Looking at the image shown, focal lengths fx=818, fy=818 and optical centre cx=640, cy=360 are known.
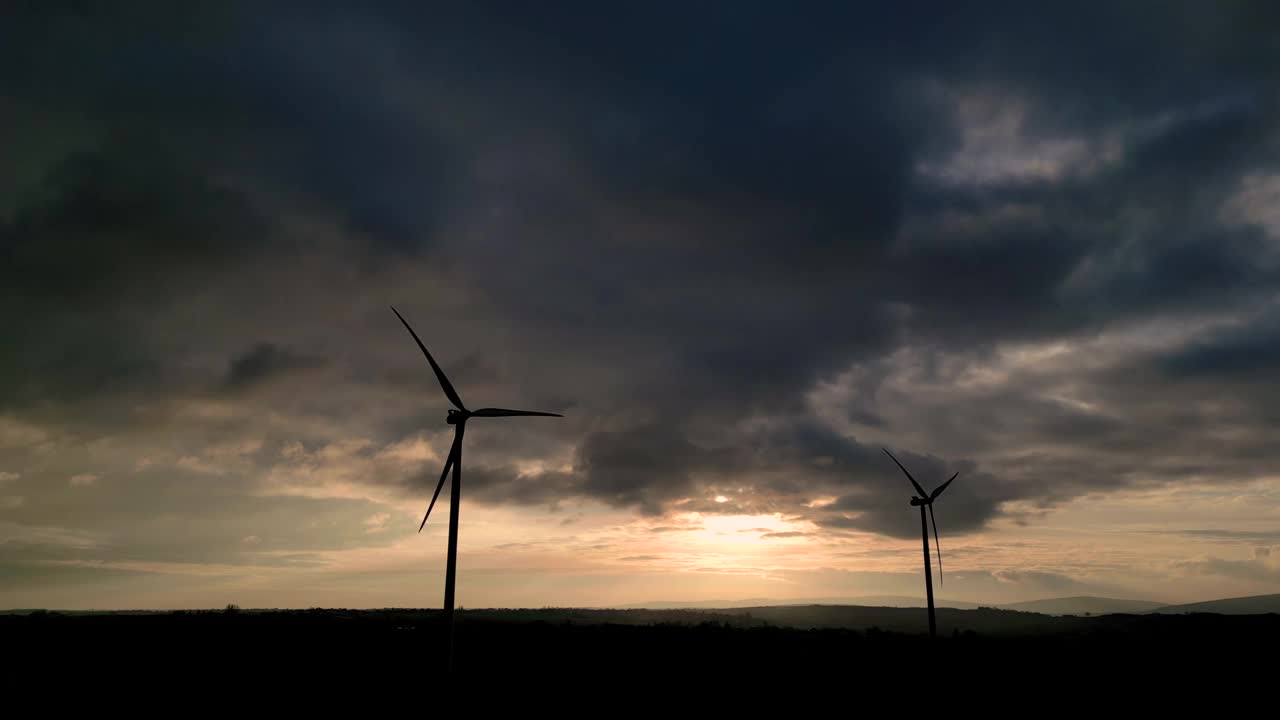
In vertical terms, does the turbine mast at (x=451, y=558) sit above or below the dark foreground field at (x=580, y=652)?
above

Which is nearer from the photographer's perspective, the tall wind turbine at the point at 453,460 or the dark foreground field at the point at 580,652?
the tall wind turbine at the point at 453,460

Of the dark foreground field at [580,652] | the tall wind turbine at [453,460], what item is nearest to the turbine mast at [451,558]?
the tall wind turbine at [453,460]

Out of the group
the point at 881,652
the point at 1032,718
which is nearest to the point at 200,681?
the point at 1032,718

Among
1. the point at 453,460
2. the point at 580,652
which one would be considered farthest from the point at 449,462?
the point at 580,652

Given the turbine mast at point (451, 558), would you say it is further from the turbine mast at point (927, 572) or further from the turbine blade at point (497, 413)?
the turbine mast at point (927, 572)

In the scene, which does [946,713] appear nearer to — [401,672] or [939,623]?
[401,672]

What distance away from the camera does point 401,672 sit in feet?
197

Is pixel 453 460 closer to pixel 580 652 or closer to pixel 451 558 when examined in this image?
pixel 451 558

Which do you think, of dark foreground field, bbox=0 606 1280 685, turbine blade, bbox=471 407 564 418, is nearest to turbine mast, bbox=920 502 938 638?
dark foreground field, bbox=0 606 1280 685

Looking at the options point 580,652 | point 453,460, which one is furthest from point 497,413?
point 580,652

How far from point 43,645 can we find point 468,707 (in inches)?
1920

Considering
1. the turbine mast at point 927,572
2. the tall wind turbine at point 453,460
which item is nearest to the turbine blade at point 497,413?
the tall wind turbine at point 453,460

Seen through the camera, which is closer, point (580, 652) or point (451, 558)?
point (451, 558)

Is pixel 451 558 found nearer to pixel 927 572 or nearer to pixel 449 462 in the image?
pixel 449 462
